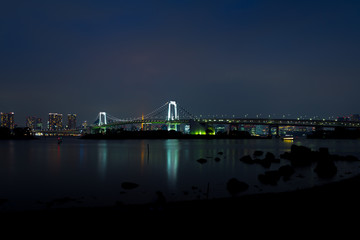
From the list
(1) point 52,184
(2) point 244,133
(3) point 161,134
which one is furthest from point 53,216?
(2) point 244,133

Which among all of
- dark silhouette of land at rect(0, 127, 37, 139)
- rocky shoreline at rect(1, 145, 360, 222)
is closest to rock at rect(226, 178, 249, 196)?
rocky shoreline at rect(1, 145, 360, 222)

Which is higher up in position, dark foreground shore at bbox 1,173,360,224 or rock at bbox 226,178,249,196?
dark foreground shore at bbox 1,173,360,224

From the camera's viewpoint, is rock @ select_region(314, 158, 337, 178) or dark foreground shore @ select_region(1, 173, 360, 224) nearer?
dark foreground shore @ select_region(1, 173, 360, 224)

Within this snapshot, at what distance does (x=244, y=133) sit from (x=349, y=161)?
7588 centimetres

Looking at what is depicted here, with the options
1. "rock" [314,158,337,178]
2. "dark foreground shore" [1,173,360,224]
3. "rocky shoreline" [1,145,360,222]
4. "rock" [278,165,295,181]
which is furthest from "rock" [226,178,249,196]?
"rock" [314,158,337,178]

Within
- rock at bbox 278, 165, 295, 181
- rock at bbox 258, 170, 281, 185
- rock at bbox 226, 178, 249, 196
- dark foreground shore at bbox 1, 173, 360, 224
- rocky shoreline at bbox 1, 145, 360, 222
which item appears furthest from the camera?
rock at bbox 278, 165, 295, 181

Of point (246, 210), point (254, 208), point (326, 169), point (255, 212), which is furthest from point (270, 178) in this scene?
point (255, 212)

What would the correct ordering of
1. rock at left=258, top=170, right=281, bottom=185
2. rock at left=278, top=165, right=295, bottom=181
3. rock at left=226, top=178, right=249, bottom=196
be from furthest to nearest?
rock at left=278, top=165, right=295, bottom=181 < rock at left=258, top=170, right=281, bottom=185 < rock at left=226, top=178, right=249, bottom=196

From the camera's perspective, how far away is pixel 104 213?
6672 millimetres

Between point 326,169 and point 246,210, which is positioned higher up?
point 246,210

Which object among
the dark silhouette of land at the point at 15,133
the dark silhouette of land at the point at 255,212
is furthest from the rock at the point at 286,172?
the dark silhouette of land at the point at 15,133

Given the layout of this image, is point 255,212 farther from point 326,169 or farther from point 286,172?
point 326,169

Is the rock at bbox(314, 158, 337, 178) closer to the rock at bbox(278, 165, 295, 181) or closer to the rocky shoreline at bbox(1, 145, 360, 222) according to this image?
the rock at bbox(278, 165, 295, 181)

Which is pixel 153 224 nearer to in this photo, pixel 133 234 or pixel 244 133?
pixel 133 234
